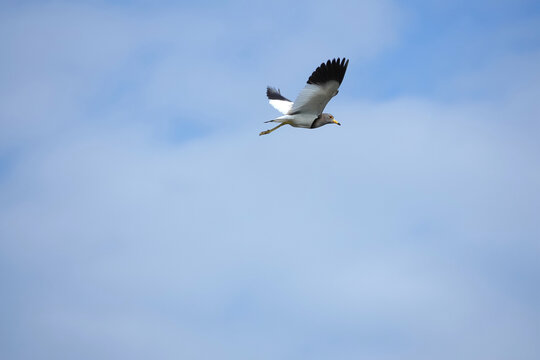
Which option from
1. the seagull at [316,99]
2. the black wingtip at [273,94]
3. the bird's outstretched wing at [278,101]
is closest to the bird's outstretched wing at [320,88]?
the seagull at [316,99]

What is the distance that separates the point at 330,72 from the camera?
26.1m

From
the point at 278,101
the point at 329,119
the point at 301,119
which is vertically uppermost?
the point at 278,101

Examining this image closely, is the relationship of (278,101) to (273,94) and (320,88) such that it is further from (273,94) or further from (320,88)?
(320,88)

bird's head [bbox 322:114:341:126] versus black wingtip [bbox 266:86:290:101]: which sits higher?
black wingtip [bbox 266:86:290:101]

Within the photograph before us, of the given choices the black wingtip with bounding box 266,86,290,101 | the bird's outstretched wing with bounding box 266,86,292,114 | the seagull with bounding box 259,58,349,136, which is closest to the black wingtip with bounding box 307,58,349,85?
the seagull with bounding box 259,58,349,136

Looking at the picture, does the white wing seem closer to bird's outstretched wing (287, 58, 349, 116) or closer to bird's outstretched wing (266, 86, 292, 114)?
bird's outstretched wing (287, 58, 349, 116)

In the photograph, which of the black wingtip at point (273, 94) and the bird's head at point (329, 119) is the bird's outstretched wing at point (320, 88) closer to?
the bird's head at point (329, 119)

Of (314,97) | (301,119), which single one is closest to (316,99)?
(314,97)

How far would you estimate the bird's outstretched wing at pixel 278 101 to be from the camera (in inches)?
1223

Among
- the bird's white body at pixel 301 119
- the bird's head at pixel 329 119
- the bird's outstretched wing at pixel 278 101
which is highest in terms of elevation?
the bird's outstretched wing at pixel 278 101

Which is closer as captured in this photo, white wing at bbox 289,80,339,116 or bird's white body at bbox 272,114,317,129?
white wing at bbox 289,80,339,116

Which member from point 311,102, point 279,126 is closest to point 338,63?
point 311,102

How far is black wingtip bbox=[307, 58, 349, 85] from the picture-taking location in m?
25.9

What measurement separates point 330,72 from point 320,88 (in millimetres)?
936
